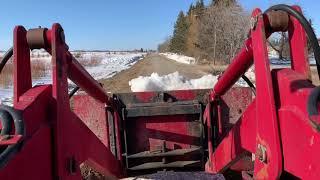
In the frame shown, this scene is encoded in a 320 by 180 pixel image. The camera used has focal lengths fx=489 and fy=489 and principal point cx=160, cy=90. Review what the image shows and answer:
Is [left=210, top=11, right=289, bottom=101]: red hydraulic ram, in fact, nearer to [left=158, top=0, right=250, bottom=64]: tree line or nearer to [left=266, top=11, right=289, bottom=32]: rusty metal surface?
[left=266, top=11, right=289, bottom=32]: rusty metal surface

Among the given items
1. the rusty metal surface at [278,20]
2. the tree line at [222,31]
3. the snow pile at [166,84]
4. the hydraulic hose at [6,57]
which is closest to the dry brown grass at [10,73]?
the snow pile at [166,84]

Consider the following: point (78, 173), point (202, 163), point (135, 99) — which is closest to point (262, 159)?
point (78, 173)

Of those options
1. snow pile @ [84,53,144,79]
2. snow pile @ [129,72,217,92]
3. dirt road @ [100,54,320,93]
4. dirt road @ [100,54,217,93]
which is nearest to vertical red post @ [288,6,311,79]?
snow pile @ [129,72,217,92]

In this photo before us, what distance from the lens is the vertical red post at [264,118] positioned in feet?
6.98

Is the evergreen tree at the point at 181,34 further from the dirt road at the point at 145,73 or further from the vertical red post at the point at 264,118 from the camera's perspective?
the vertical red post at the point at 264,118

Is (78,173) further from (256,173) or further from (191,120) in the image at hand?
(191,120)

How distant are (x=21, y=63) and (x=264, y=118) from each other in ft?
3.99

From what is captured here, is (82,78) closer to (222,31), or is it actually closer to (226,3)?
(222,31)

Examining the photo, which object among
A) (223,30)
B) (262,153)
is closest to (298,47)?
(262,153)

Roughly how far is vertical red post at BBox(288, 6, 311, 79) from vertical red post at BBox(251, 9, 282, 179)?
16 centimetres

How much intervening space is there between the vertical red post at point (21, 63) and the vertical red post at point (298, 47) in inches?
52.1

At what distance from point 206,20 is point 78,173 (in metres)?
51.6

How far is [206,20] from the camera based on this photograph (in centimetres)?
5325

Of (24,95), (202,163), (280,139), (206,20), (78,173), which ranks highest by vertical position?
(206,20)
